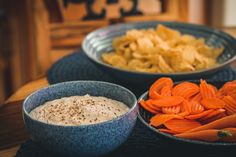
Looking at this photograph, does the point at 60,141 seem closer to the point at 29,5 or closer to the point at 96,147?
the point at 96,147

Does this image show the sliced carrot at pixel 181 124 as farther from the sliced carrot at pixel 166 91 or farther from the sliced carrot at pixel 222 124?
the sliced carrot at pixel 166 91

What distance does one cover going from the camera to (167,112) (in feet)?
3.19

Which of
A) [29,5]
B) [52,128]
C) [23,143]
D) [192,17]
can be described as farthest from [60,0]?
[52,128]

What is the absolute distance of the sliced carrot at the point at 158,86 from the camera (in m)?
1.04

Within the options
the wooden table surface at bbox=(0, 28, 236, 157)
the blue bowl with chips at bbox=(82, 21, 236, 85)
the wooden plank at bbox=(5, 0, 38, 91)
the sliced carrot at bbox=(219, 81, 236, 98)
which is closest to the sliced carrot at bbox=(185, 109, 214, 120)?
the sliced carrot at bbox=(219, 81, 236, 98)

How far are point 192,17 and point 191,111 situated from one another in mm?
1898

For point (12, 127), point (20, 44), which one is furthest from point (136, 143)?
point (20, 44)

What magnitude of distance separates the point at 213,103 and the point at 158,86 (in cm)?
18

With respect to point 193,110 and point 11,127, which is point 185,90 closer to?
point 193,110

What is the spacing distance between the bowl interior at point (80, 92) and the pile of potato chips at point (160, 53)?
9.9 inches

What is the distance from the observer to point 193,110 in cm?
97

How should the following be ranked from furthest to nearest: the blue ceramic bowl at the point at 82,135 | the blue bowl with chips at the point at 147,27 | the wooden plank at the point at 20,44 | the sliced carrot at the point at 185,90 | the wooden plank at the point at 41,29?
the wooden plank at the point at 20,44
the wooden plank at the point at 41,29
the blue bowl with chips at the point at 147,27
the sliced carrot at the point at 185,90
the blue ceramic bowl at the point at 82,135

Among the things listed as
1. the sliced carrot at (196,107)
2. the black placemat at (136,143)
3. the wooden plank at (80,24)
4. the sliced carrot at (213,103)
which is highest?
the sliced carrot at (213,103)

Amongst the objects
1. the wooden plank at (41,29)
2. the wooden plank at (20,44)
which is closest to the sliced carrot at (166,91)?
the wooden plank at (41,29)
